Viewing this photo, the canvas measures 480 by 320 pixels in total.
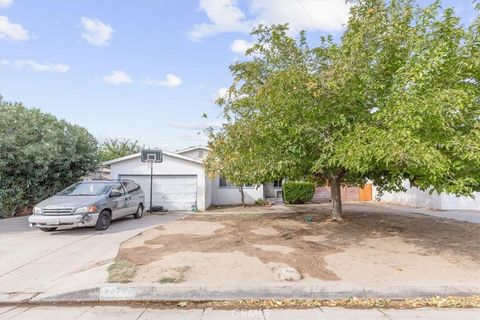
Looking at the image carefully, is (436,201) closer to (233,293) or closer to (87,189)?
(233,293)

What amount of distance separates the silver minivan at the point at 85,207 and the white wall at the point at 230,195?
7910 millimetres

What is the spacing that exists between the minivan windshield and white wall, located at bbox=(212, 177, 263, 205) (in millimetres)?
9110

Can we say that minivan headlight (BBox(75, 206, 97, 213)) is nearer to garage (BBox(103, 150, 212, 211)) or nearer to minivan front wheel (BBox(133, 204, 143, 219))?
minivan front wheel (BBox(133, 204, 143, 219))

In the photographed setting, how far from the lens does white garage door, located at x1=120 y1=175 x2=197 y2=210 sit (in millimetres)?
16875

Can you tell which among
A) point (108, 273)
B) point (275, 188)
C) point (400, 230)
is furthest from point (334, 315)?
point (275, 188)

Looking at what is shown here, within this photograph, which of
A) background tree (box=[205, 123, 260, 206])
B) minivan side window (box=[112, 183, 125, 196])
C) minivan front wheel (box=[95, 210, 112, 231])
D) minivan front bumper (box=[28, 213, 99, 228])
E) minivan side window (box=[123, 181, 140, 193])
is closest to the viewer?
background tree (box=[205, 123, 260, 206])

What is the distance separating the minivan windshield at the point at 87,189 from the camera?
10.6m

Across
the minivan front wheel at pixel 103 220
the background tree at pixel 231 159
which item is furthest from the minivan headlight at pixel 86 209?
the background tree at pixel 231 159

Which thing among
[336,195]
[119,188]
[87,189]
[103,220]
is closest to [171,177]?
[119,188]

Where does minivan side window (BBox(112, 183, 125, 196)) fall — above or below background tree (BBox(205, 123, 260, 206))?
below

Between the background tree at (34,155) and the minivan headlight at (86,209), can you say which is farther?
the background tree at (34,155)

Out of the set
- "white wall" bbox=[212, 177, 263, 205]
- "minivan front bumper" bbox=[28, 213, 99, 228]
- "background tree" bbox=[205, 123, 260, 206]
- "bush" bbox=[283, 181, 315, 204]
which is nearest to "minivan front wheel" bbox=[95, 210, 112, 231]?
"minivan front bumper" bbox=[28, 213, 99, 228]

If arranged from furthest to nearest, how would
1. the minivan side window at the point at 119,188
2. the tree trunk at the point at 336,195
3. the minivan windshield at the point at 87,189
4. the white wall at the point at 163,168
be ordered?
the white wall at the point at 163,168, the minivan side window at the point at 119,188, the minivan windshield at the point at 87,189, the tree trunk at the point at 336,195

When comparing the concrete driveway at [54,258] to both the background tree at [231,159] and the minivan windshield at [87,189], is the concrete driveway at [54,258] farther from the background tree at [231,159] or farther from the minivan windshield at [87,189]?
the background tree at [231,159]
